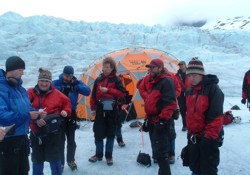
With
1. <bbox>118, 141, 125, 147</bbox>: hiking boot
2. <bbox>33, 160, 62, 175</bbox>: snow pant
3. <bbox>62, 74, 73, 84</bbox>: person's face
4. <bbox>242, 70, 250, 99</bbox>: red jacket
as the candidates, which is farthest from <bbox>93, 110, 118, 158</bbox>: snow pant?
<bbox>242, 70, 250, 99</bbox>: red jacket

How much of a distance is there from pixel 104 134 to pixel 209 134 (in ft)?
8.33

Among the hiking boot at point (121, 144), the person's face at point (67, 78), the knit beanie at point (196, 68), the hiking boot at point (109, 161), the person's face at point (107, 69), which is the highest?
the knit beanie at point (196, 68)

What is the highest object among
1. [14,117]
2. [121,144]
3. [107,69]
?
[107,69]

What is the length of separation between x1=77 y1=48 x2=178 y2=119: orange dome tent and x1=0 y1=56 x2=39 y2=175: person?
6463mm

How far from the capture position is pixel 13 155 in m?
3.64

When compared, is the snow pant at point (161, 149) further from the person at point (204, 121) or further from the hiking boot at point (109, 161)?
the hiking boot at point (109, 161)

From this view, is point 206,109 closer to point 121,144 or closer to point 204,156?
point 204,156

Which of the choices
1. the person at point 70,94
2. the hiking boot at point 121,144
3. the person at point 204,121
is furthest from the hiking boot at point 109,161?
the person at point 204,121

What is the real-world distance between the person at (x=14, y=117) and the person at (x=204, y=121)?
1.96 metres

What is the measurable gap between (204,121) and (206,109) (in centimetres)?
17

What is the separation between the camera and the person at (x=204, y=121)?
12.3 feet

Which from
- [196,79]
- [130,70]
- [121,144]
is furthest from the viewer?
[130,70]

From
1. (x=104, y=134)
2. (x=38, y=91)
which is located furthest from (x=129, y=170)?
(x=38, y=91)

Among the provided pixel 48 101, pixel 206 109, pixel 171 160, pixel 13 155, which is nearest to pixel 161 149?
pixel 206 109
